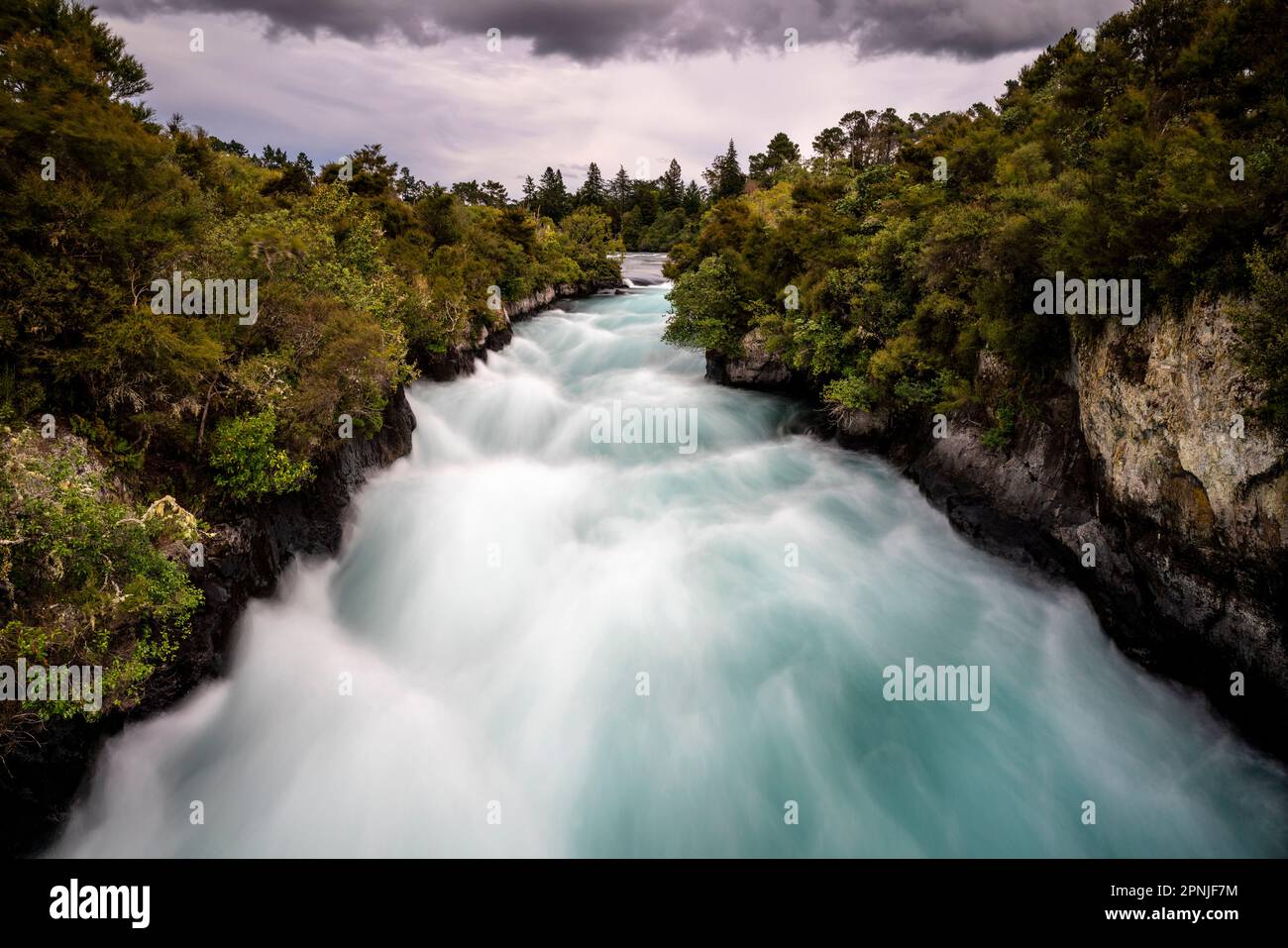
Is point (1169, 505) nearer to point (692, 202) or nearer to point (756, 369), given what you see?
point (756, 369)

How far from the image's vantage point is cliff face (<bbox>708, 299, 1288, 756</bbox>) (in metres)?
7.41

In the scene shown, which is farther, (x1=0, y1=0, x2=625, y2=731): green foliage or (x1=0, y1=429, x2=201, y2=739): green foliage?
(x1=0, y1=0, x2=625, y2=731): green foliage

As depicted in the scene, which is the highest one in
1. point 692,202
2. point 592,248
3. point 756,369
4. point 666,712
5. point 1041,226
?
point 692,202

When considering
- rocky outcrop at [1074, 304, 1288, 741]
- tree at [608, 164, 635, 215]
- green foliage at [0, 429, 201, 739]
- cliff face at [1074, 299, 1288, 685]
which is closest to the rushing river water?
rocky outcrop at [1074, 304, 1288, 741]

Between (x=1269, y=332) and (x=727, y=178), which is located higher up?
(x=727, y=178)

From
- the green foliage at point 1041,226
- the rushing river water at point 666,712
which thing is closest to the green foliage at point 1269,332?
the green foliage at point 1041,226

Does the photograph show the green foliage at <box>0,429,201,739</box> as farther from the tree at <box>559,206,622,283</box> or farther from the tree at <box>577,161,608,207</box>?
the tree at <box>577,161,608,207</box>

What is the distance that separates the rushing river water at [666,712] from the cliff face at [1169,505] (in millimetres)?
716

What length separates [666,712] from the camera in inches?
368

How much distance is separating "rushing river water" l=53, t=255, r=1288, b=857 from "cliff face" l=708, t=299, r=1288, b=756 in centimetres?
72

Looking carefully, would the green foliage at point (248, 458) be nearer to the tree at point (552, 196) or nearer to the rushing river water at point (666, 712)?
the rushing river water at point (666, 712)

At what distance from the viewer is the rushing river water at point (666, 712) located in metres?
7.60

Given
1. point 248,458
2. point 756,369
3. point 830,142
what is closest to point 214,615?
point 248,458

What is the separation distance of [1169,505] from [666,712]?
8.51m
